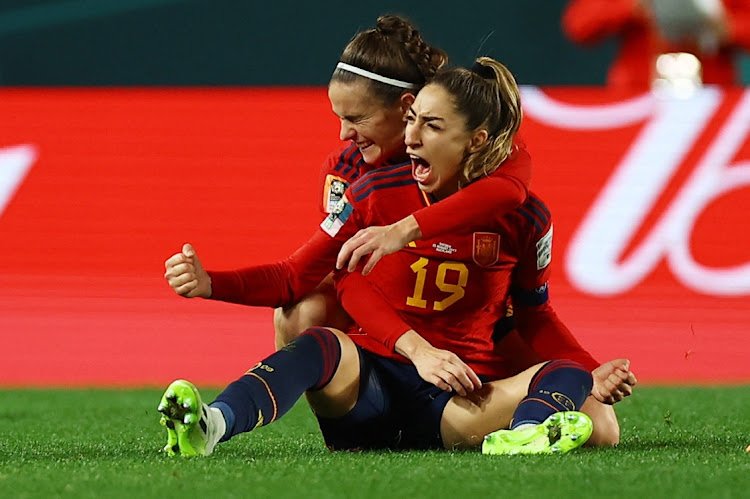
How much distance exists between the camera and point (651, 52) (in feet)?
24.9

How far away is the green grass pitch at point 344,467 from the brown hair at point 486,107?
0.63 meters

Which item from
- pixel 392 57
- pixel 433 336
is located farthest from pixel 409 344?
pixel 392 57

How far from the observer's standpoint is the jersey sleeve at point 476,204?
→ 2670 mm

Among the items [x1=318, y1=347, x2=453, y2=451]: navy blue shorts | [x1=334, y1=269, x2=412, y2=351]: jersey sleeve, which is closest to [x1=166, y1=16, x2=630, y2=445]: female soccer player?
[x1=334, y1=269, x2=412, y2=351]: jersey sleeve

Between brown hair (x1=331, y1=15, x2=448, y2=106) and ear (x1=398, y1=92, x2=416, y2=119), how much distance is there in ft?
0.03

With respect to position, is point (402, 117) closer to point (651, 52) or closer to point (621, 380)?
point (621, 380)

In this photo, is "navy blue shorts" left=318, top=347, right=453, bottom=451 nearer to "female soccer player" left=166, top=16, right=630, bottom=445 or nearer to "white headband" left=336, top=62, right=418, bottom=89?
"female soccer player" left=166, top=16, right=630, bottom=445

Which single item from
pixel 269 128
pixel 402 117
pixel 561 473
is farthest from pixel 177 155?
pixel 561 473

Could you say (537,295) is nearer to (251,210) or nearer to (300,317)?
(300,317)

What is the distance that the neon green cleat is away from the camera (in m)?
2.66

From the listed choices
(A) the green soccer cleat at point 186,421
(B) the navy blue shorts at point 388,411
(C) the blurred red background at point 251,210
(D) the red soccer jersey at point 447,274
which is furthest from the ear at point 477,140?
(C) the blurred red background at point 251,210

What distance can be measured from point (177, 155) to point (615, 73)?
3.04 metres

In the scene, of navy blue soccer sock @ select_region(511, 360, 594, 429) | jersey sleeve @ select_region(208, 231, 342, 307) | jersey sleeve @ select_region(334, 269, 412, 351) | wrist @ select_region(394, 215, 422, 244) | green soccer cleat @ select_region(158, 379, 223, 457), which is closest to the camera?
green soccer cleat @ select_region(158, 379, 223, 457)

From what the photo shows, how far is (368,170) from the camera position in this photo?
3199 millimetres
